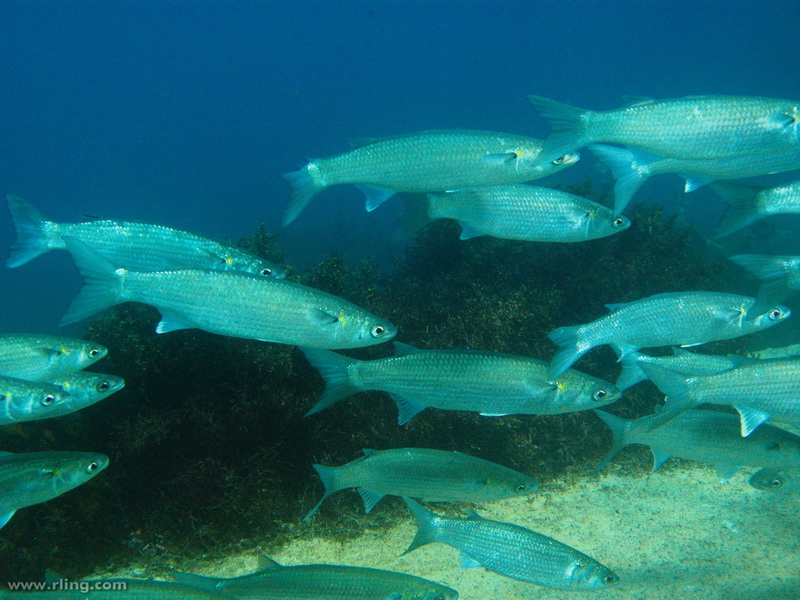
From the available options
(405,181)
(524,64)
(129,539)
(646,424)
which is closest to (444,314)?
(405,181)

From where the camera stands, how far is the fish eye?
13.0ft

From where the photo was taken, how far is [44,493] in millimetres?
3250

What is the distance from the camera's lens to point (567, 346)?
3885mm

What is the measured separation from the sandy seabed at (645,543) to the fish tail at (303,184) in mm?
3711

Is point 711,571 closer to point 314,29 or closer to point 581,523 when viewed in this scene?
point 581,523

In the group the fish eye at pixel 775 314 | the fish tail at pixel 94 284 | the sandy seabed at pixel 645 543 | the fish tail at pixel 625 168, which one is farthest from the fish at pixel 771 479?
the fish tail at pixel 94 284

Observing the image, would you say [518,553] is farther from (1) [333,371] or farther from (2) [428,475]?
(1) [333,371]

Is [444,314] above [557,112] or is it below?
below

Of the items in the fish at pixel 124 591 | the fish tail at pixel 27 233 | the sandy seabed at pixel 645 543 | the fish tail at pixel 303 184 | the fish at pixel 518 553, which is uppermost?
the fish tail at pixel 303 184

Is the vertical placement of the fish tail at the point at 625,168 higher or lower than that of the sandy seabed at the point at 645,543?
higher

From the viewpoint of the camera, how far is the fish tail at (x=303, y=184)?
4.28 meters

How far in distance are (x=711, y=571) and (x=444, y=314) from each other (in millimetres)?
3989

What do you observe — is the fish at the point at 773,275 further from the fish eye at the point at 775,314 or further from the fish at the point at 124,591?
the fish at the point at 124,591

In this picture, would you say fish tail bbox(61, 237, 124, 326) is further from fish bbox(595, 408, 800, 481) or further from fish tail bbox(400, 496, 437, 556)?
fish bbox(595, 408, 800, 481)
